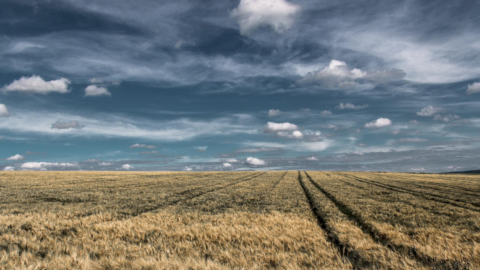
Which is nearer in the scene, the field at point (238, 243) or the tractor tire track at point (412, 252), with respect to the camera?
the tractor tire track at point (412, 252)

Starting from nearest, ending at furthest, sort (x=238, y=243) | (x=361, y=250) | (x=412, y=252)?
1. (x=412, y=252)
2. (x=361, y=250)
3. (x=238, y=243)

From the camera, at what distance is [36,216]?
13.9 meters

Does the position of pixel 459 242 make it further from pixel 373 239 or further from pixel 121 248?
pixel 121 248

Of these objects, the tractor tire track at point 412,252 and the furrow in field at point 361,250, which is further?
the furrow in field at point 361,250

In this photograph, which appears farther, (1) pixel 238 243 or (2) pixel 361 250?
(1) pixel 238 243

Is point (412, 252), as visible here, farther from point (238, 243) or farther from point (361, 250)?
point (238, 243)

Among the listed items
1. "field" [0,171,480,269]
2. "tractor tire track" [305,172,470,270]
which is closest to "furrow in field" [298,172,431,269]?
"field" [0,171,480,269]

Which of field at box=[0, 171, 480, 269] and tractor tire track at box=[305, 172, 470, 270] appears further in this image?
field at box=[0, 171, 480, 269]

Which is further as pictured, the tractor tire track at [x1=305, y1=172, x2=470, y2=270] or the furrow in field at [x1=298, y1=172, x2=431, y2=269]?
the furrow in field at [x1=298, y1=172, x2=431, y2=269]

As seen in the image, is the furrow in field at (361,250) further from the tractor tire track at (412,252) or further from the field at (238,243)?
the tractor tire track at (412,252)

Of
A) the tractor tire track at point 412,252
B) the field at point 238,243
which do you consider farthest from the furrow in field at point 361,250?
the tractor tire track at point 412,252

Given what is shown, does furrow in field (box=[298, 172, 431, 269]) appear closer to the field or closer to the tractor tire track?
the field

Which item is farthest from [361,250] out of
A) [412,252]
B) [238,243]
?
[238,243]

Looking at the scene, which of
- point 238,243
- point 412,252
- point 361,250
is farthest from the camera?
point 238,243
